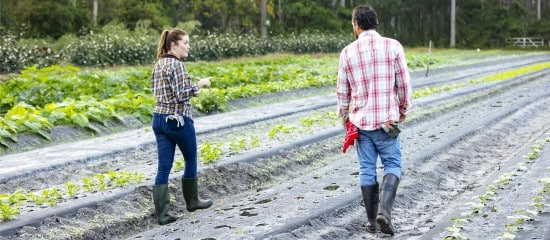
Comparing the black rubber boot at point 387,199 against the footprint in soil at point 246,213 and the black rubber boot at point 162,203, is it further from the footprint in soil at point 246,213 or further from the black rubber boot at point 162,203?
the black rubber boot at point 162,203

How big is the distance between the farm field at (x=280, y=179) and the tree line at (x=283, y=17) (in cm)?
2467

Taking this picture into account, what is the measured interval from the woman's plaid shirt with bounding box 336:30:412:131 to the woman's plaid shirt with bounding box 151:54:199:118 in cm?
147

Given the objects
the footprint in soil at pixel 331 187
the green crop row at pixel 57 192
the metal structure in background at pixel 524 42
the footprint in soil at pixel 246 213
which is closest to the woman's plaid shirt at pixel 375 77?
the footprint in soil at pixel 246 213

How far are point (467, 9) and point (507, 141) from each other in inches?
2366

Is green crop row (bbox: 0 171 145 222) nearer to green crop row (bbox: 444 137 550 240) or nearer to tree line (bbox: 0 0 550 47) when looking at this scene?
green crop row (bbox: 444 137 550 240)

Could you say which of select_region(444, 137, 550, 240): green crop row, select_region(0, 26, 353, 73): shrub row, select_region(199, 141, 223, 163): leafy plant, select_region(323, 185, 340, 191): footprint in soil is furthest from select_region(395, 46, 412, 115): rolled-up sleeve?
select_region(0, 26, 353, 73): shrub row

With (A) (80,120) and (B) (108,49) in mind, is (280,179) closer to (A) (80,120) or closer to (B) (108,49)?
(A) (80,120)

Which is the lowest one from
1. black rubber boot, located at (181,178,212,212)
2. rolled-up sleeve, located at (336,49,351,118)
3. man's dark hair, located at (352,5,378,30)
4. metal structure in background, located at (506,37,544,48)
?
metal structure in background, located at (506,37,544,48)

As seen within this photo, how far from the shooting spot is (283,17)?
64188 mm

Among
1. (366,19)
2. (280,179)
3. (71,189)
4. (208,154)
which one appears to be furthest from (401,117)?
(208,154)

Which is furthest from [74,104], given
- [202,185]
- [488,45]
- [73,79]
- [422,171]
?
[488,45]

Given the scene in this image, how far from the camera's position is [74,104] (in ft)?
46.8

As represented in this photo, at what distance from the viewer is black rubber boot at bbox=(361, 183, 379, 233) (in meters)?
6.48

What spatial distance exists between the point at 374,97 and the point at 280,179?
3.44 m
